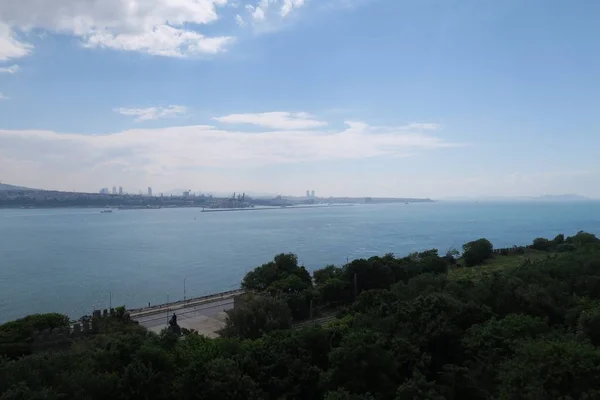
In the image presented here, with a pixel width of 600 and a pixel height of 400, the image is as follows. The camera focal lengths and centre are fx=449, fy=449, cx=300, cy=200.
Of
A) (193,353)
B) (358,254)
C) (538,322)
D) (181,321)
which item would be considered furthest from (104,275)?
(538,322)

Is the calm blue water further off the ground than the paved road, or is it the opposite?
the paved road

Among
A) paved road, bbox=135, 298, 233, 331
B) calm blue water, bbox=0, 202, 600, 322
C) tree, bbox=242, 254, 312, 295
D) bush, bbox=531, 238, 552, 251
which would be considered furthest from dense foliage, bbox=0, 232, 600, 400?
bush, bbox=531, 238, 552, 251

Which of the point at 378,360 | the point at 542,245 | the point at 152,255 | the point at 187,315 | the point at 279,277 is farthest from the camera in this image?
the point at 152,255

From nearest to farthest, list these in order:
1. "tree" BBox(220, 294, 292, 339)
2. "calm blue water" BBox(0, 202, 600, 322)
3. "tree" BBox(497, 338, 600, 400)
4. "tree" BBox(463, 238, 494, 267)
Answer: "tree" BBox(497, 338, 600, 400) < "tree" BBox(220, 294, 292, 339) < "calm blue water" BBox(0, 202, 600, 322) < "tree" BBox(463, 238, 494, 267)

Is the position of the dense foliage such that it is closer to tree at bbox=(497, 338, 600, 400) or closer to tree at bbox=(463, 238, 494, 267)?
A: tree at bbox=(497, 338, 600, 400)

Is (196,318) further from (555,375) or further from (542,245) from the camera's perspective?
(542,245)

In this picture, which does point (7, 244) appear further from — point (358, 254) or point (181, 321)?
point (181, 321)

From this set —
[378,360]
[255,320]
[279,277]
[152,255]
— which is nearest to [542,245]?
[279,277]

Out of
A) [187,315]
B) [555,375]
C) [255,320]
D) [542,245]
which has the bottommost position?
[187,315]

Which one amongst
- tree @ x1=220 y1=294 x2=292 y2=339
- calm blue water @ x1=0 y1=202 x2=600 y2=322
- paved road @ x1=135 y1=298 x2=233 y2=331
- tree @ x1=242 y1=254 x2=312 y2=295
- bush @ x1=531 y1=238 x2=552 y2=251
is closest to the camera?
tree @ x1=220 y1=294 x2=292 y2=339
